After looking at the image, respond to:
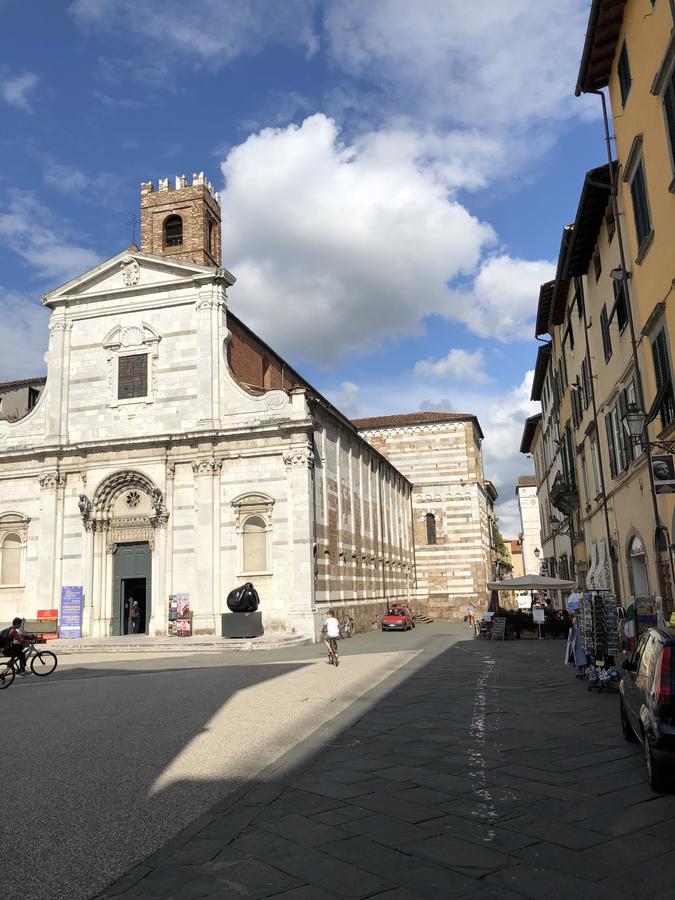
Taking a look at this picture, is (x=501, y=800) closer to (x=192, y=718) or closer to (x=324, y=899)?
(x=324, y=899)

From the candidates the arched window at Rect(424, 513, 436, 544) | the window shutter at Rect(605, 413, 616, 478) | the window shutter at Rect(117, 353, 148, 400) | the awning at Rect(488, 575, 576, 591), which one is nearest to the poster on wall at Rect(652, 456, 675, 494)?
the window shutter at Rect(605, 413, 616, 478)

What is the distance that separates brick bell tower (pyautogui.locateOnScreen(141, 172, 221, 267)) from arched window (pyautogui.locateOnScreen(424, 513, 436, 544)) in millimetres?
25928

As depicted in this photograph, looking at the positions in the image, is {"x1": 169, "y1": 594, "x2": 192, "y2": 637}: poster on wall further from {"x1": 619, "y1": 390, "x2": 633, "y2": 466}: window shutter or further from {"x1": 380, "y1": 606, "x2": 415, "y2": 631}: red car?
{"x1": 619, "y1": 390, "x2": 633, "y2": 466}: window shutter

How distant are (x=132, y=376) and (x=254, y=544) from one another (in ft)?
30.0

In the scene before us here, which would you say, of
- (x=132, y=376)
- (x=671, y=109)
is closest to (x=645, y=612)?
(x=671, y=109)

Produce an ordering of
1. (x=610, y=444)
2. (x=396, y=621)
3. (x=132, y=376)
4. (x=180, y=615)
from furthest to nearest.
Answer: (x=396, y=621)
(x=132, y=376)
(x=180, y=615)
(x=610, y=444)

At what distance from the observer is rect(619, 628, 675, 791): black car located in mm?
5852

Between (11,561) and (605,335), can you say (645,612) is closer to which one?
(605,335)

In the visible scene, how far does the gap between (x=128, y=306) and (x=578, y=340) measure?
19041mm

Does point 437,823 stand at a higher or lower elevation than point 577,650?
lower

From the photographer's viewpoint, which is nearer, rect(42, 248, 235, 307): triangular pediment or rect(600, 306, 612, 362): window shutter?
rect(600, 306, 612, 362): window shutter

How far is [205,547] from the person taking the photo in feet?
90.8

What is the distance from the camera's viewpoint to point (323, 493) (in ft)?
99.4

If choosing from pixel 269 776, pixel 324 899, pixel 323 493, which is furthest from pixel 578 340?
pixel 324 899
